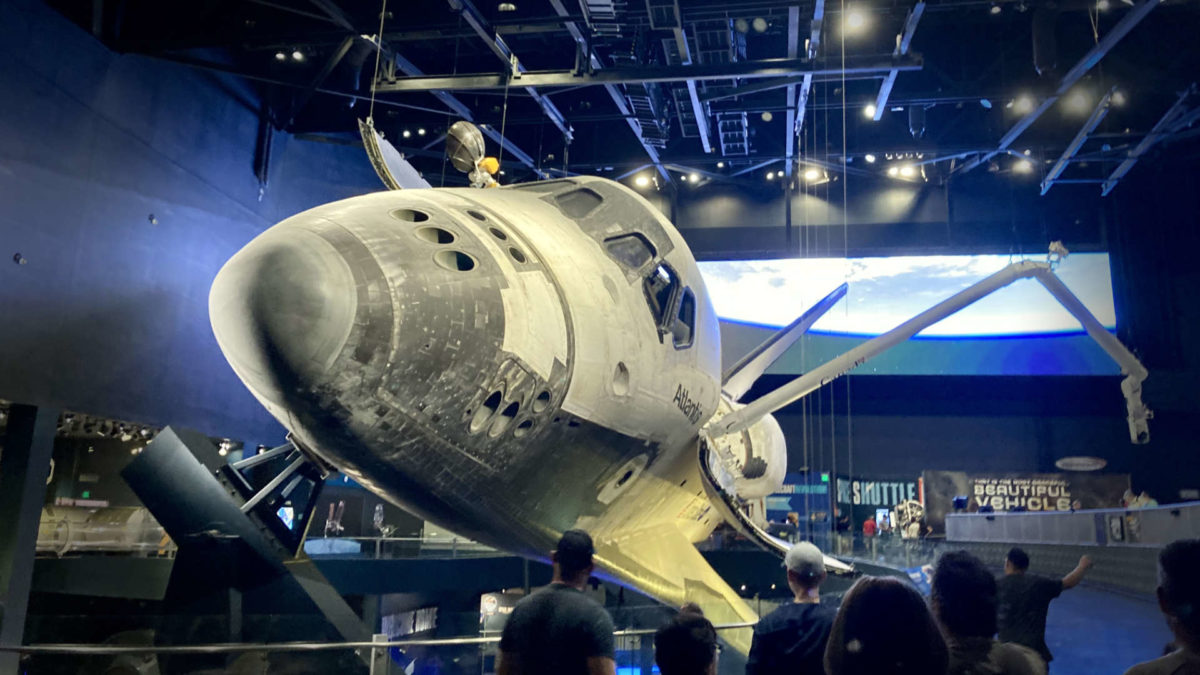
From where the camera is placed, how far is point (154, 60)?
44.9ft

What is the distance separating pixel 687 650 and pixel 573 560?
0.78 metres

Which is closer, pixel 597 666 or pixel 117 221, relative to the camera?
pixel 597 666

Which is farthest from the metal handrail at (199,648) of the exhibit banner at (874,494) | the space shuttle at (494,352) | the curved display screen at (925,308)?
the exhibit banner at (874,494)

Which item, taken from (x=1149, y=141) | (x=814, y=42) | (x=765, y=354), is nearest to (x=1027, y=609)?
(x=765, y=354)

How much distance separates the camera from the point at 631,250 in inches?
214

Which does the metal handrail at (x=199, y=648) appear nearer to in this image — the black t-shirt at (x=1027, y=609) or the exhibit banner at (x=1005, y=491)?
the black t-shirt at (x=1027, y=609)

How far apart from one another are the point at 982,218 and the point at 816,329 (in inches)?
219

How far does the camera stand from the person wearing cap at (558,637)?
288 cm

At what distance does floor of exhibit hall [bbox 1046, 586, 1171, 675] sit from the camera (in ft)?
19.5

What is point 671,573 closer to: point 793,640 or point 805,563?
point 805,563

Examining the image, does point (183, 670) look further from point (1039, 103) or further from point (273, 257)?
point (1039, 103)

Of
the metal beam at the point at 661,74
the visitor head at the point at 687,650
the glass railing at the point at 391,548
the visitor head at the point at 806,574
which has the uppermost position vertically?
the metal beam at the point at 661,74

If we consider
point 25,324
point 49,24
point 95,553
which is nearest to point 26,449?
point 25,324

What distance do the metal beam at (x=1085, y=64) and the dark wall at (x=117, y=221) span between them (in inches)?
651
